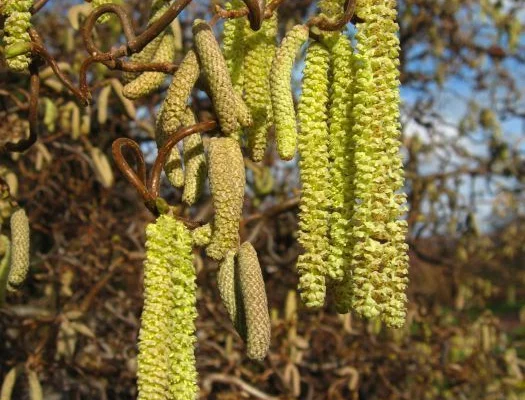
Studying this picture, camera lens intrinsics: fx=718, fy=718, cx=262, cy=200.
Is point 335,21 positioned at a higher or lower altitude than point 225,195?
higher

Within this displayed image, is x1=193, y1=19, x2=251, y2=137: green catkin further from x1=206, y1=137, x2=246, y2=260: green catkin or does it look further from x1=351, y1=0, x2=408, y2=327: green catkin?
x1=351, y1=0, x2=408, y2=327: green catkin

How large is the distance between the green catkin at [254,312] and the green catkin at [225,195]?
73 mm

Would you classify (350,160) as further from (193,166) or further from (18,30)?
(18,30)

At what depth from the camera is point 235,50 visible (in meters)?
1.23

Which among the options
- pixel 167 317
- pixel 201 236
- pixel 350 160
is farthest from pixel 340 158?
pixel 167 317

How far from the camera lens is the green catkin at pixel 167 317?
0.99 meters

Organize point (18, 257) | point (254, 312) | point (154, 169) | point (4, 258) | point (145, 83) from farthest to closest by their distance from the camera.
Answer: point (4, 258)
point (18, 257)
point (145, 83)
point (154, 169)
point (254, 312)

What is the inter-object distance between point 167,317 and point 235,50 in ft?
1.57

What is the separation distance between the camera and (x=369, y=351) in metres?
3.56

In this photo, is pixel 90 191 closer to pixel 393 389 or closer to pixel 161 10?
pixel 393 389

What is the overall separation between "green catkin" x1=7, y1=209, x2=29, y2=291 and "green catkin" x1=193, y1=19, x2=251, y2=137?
1.78 feet

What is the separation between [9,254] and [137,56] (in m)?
0.61

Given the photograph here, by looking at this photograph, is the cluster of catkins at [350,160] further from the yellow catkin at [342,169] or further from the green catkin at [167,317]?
the green catkin at [167,317]

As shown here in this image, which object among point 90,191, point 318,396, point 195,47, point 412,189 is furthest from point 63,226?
point 195,47
